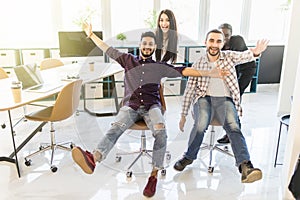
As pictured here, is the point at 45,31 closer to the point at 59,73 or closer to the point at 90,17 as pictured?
the point at 90,17

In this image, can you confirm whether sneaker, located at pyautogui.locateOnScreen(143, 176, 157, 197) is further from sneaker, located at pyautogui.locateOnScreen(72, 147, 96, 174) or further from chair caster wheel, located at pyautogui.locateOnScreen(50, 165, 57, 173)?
chair caster wheel, located at pyautogui.locateOnScreen(50, 165, 57, 173)

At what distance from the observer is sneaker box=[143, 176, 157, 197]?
2371 mm

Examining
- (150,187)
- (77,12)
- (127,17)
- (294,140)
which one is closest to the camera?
(294,140)

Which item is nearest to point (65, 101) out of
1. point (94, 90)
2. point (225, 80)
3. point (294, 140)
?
point (225, 80)

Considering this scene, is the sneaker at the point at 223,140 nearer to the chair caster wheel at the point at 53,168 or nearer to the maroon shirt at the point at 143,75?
the maroon shirt at the point at 143,75

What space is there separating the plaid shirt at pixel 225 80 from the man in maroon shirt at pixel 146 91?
0.07 m

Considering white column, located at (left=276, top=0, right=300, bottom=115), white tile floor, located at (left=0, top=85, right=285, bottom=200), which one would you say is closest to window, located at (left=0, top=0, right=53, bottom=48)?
white tile floor, located at (left=0, top=85, right=285, bottom=200)

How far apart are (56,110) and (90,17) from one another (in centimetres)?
279

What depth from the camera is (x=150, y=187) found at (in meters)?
2.39

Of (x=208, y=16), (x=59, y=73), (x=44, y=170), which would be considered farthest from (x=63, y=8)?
(x=44, y=170)

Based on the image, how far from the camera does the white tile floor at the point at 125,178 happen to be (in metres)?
2.42

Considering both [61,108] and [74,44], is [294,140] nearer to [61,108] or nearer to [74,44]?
[61,108]

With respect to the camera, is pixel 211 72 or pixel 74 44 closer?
pixel 211 72

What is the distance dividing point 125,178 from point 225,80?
3.96ft
